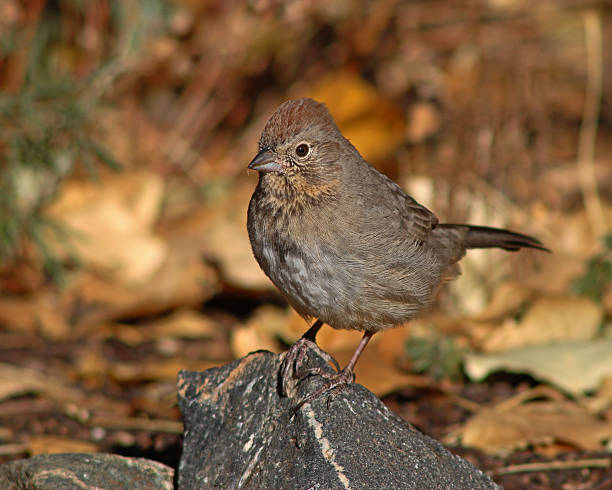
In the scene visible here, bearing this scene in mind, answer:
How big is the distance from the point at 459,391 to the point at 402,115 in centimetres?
253

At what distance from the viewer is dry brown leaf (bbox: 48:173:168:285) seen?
5730mm

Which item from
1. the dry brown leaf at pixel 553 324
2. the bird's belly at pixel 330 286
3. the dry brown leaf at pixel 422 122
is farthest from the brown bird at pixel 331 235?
the dry brown leaf at pixel 422 122

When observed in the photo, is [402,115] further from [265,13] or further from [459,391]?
[459,391]

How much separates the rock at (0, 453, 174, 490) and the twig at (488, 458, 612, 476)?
136cm

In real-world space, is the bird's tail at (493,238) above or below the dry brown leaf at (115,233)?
below

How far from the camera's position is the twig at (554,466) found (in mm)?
3434

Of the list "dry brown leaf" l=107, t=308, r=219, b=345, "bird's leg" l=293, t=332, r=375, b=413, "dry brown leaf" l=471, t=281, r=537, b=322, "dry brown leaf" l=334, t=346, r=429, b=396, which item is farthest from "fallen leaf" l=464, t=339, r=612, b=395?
"dry brown leaf" l=107, t=308, r=219, b=345

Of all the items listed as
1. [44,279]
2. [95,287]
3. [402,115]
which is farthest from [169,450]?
[402,115]

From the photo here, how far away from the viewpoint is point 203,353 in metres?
5.21

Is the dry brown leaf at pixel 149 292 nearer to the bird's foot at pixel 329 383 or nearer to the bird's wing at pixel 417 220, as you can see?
the bird's wing at pixel 417 220

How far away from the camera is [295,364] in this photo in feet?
10.4

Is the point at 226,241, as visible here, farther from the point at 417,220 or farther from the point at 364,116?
the point at 417,220

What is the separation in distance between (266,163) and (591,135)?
5.03m

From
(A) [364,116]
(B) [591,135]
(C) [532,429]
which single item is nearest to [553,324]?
(C) [532,429]
